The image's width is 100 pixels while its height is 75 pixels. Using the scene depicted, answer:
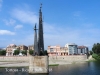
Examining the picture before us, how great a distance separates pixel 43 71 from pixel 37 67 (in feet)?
5.33

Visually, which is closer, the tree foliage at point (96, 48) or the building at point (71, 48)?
the tree foliage at point (96, 48)

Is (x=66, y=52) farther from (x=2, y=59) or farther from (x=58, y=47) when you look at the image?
(x=2, y=59)

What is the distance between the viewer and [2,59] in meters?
121

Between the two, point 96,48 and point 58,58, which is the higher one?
point 96,48

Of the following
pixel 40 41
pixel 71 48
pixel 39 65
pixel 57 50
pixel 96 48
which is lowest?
pixel 39 65

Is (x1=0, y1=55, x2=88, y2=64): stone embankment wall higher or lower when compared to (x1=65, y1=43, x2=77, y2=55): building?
lower

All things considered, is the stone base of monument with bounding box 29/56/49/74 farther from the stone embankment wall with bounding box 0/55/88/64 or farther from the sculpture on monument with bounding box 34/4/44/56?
the stone embankment wall with bounding box 0/55/88/64

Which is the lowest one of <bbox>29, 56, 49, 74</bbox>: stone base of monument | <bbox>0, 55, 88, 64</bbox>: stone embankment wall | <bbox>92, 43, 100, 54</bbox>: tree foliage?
<bbox>0, 55, 88, 64</bbox>: stone embankment wall

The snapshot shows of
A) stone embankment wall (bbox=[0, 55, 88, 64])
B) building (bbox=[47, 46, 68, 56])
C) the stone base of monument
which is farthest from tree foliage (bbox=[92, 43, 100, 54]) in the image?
the stone base of monument

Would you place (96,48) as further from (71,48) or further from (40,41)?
(40,41)

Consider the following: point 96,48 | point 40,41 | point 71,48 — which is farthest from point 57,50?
point 40,41

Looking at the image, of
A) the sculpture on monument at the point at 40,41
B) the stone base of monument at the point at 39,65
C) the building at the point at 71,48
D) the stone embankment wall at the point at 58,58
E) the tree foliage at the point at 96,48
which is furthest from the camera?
the building at the point at 71,48

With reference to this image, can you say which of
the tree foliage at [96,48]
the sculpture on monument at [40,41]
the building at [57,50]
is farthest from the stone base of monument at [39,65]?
the building at [57,50]

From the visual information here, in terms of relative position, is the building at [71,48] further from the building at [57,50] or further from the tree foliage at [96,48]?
the tree foliage at [96,48]
